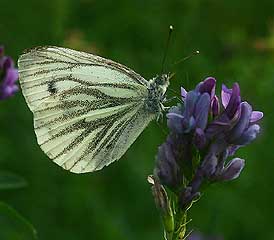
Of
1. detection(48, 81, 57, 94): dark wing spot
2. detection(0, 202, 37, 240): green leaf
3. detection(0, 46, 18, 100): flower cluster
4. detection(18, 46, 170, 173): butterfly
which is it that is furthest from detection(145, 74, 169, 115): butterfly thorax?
detection(0, 202, 37, 240): green leaf

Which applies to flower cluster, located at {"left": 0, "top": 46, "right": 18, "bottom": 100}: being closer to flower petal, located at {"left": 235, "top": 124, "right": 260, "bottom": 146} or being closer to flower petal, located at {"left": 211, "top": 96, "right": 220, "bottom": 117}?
flower petal, located at {"left": 211, "top": 96, "right": 220, "bottom": 117}

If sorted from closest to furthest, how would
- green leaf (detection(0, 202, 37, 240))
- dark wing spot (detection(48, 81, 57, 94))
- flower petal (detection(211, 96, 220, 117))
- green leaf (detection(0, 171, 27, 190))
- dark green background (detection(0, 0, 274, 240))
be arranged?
flower petal (detection(211, 96, 220, 117)) → dark wing spot (detection(48, 81, 57, 94)) → green leaf (detection(0, 171, 27, 190)) → green leaf (detection(0, 202, 37, 240)) → dark green background (detection(0, 0, 274, 240))

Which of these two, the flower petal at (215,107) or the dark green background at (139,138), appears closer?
the flower petal at (215,107)

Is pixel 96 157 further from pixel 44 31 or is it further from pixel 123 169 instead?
pixel 44 31

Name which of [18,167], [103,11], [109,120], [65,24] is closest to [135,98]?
[109,120]

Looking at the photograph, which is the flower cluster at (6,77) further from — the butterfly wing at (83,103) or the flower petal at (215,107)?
the flower petal at (215,107)

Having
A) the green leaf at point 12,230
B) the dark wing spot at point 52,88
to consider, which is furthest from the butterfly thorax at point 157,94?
the green leaf at point 12,230

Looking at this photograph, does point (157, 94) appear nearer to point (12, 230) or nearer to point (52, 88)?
point (52, 88)

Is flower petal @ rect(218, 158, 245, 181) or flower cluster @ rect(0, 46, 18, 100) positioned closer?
flower petal @ rect(218, 158, 245, 181)
